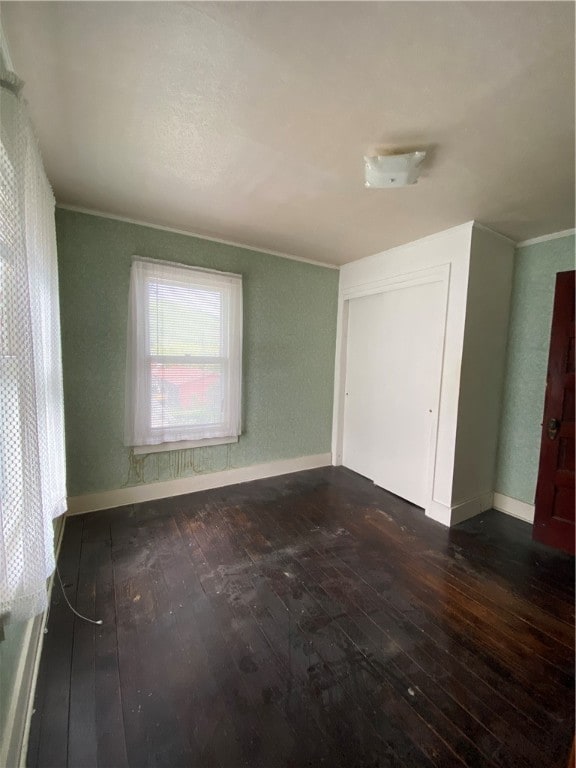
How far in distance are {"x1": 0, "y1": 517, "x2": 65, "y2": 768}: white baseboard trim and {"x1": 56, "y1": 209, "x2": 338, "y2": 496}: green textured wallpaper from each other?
1.33 meters

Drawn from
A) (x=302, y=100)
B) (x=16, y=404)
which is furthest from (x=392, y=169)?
(x=16, y=404)

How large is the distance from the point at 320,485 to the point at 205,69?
3.08 metres

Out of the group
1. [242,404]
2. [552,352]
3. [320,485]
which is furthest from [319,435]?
[552,352]

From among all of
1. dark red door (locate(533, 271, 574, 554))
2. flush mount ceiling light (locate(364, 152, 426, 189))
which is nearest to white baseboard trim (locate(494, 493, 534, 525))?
dark red door (locate(533, 271, 574, 554))

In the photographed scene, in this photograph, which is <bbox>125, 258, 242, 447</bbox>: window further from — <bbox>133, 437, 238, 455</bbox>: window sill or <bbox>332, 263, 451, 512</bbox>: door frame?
<bbox>332, 263, 451, 512</bbox>: door frame

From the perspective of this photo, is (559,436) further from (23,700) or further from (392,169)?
(23,700)

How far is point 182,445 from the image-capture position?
9.37ft

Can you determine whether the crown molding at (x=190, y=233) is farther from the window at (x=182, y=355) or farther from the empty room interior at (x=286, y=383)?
the window at (x=182, y=355)

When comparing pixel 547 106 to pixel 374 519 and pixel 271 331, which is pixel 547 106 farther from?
pixel 374 519

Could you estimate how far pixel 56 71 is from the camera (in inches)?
46.4

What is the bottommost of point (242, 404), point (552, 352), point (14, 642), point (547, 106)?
point (14, 642)

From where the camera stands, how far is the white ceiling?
3.16 feet

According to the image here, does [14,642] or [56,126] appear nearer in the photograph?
[14,642]

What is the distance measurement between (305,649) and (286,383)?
2315 millimetres
